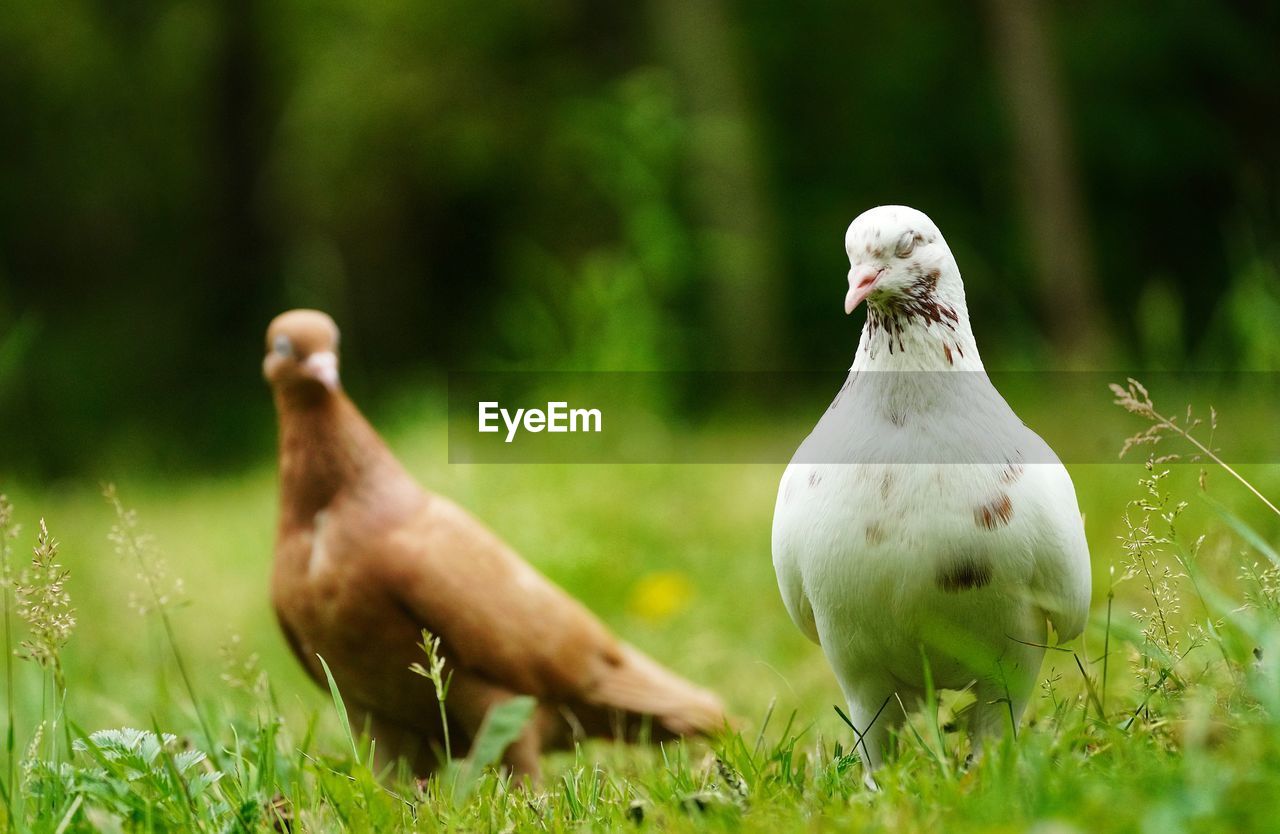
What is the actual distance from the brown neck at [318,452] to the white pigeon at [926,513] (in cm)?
115

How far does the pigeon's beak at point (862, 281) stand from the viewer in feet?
5.74

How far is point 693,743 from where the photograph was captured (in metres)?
2.97

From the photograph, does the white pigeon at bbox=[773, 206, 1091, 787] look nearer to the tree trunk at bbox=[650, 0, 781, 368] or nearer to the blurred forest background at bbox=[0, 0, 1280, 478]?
the blurred forest background at bbox=[0, 0, 1280, 478]

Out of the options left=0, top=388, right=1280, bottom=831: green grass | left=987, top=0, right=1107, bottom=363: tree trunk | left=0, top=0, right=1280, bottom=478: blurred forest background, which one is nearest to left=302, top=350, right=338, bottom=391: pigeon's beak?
left=0, top=388, right=1280, bottom=831: green grass

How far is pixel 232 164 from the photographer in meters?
12.8

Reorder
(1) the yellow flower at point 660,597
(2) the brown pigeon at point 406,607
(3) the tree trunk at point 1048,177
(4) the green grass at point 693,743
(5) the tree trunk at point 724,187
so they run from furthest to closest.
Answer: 1. (5) the tree trunk at point 724,187
2. (3) the tree trunk at point 1048,177
3. (1) the yellow flower at point 660,597
4. (2) the brown pigeon at point 406,607
5. (4) the green grass at point 693,743

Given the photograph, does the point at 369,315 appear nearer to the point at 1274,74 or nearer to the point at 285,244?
the point at 285,244

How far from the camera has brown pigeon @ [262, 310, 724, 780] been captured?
8.64 ft

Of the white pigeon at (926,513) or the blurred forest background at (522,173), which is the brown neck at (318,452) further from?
the blurred forest background at (522,173)

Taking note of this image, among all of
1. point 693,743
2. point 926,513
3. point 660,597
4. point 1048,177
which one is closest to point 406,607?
point 693,743

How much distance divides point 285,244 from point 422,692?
32.6 ft

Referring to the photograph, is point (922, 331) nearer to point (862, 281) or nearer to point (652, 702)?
point (862, 281)

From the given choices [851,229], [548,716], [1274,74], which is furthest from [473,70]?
[851,229]

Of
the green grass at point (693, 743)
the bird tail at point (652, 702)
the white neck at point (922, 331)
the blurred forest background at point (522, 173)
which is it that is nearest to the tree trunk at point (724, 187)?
the blurred forest background at point (522, 173)
